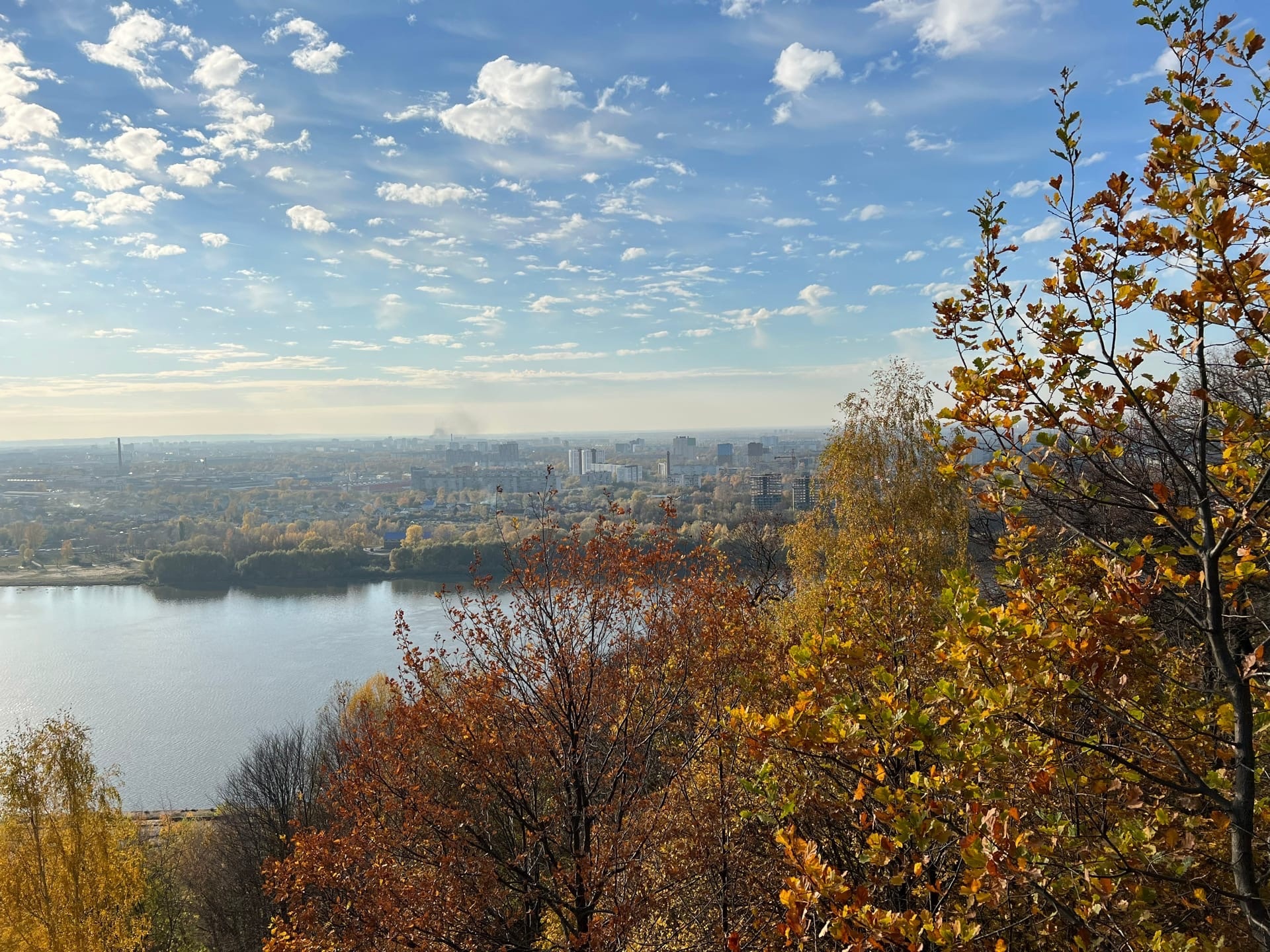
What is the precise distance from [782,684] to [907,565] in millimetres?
1116

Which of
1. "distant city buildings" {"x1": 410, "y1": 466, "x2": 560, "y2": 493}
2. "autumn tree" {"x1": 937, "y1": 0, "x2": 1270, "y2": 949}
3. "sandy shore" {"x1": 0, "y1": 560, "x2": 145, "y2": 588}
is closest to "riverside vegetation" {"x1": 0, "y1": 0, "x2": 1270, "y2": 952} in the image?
"autumn tree" {"x1": 937, "y1": 0, "x2": 1270, "y2": 949}

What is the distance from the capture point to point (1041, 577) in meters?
2.59

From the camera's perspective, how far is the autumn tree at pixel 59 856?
10.1 metres

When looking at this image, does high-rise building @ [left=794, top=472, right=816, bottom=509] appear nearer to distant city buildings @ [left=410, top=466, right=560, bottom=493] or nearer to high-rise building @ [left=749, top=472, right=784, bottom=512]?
high-rise building @ [left=749, top=472, right=784, bottom=512]

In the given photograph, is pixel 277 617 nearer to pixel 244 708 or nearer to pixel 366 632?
pixel 366 632

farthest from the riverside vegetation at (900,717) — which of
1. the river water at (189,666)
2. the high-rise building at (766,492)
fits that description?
the high-rise building at (766,492)

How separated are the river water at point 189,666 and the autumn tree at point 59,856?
8391mm

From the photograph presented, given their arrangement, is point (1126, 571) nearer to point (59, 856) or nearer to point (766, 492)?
point (59, 856)

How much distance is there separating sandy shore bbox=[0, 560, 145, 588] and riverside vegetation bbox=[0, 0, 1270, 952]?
144 ft

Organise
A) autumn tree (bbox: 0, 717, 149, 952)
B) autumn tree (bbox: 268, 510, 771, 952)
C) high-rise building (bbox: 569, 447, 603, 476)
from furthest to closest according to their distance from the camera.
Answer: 1. high-rise building (bbox: 569, 447, 603, 476)
2. autumn tree (bbox: 0, 717, 149, 952)
3. autumn tree (bbox: 268, 510, 771, 952)

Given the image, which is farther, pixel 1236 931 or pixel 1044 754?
pixel 1236 931

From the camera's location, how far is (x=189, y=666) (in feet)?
92.2

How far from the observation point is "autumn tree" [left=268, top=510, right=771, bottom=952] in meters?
5.00

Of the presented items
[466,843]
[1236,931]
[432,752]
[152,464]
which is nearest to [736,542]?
[432,752]
